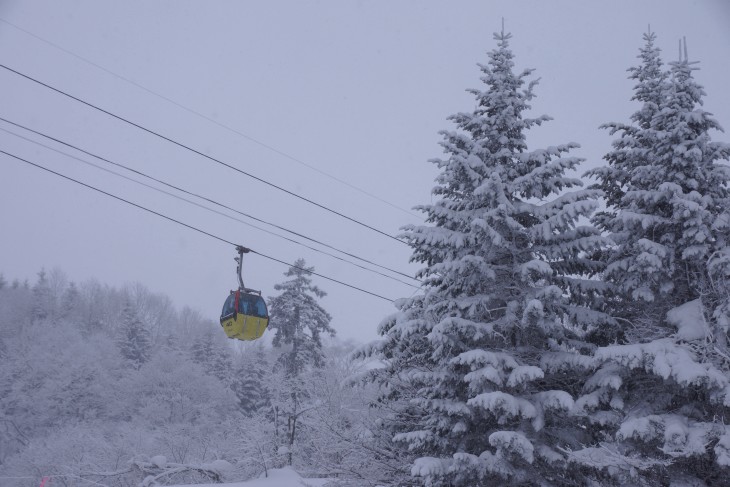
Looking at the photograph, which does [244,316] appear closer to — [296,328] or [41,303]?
[296,328]

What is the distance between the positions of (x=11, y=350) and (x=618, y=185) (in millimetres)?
56575

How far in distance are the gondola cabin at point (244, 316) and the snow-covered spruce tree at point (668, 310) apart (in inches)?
313

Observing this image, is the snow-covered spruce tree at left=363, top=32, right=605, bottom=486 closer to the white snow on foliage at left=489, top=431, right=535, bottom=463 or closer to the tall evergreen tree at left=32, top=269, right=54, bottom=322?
the white snow on foliage at left=489, top=431, right=535, bottom=463

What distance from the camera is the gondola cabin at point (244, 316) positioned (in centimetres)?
1431

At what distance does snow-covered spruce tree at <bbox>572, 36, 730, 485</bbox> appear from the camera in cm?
914

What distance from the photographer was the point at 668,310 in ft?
36.4

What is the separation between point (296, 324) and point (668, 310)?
24.9 m

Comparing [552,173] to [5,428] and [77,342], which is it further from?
[77,342]

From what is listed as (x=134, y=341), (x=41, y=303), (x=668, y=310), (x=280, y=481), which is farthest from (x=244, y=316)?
(x=41, y=303)

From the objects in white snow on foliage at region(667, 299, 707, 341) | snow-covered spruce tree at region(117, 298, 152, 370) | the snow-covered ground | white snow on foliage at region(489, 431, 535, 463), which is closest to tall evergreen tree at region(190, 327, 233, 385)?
snow-covered spruce tree at region(117, 298, 152, 370)

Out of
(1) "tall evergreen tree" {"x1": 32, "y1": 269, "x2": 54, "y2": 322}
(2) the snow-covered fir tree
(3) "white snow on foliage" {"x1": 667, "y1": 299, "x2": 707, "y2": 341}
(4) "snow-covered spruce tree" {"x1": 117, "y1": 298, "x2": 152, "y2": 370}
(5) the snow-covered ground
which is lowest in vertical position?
(5) the snow-covered ground

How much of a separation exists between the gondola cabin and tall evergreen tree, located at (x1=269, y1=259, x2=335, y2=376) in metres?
18.2

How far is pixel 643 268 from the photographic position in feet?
34.0

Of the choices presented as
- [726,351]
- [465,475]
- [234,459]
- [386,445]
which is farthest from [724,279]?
[234,459]
